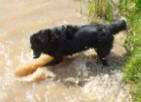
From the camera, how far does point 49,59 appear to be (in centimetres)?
666

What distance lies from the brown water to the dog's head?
47cm

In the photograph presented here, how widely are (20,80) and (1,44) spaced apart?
1.14m

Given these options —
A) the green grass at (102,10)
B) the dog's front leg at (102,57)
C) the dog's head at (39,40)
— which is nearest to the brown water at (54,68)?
the dog's front leg at (102,57)

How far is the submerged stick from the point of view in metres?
6.16

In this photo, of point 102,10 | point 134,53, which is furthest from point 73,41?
point 102,10

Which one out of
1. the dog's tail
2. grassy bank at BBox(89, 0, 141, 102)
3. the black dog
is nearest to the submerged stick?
the black dog

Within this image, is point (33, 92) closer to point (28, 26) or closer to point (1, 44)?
point (1, 44)

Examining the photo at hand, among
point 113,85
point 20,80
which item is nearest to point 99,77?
point 113,85

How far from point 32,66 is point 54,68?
398 mm

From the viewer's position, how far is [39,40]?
19.8 ft

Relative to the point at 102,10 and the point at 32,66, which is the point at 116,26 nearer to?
the point at 102,10

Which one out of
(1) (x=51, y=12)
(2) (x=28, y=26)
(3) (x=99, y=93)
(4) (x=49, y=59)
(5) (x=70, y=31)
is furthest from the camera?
(1) (x=51, y=12)

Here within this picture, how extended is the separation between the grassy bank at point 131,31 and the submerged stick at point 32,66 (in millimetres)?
1433

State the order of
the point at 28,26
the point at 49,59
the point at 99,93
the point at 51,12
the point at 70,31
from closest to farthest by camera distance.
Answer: the point at 99,93, the point at 70,31, the point at 49,59, the point at 28,26, the point at 51,12
